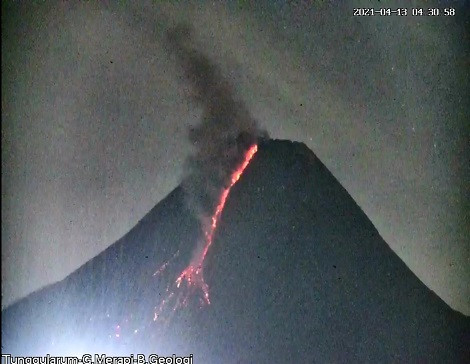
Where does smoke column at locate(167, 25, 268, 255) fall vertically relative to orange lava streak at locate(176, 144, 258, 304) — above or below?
above

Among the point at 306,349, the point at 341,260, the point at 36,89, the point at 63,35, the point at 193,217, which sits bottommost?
the point at 306,349

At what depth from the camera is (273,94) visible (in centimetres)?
124

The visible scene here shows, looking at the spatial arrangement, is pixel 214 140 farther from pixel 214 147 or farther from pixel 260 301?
pixel 260 301

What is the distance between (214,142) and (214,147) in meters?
0.01

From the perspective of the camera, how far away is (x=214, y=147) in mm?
1231

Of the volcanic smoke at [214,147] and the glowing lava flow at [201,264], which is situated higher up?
the volcanic smoke at [214,147]

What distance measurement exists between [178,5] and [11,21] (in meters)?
0.46

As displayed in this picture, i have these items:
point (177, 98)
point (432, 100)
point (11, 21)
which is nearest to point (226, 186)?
point (177, 98)

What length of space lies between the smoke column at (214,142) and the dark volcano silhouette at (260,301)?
0.15ft

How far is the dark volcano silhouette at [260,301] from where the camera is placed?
3.96 ft

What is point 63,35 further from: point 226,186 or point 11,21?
point 226,186

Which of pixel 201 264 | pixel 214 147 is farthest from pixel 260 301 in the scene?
pixel 214 147

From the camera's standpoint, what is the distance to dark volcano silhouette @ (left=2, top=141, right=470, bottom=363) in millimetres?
1206

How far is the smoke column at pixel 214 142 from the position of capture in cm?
123
